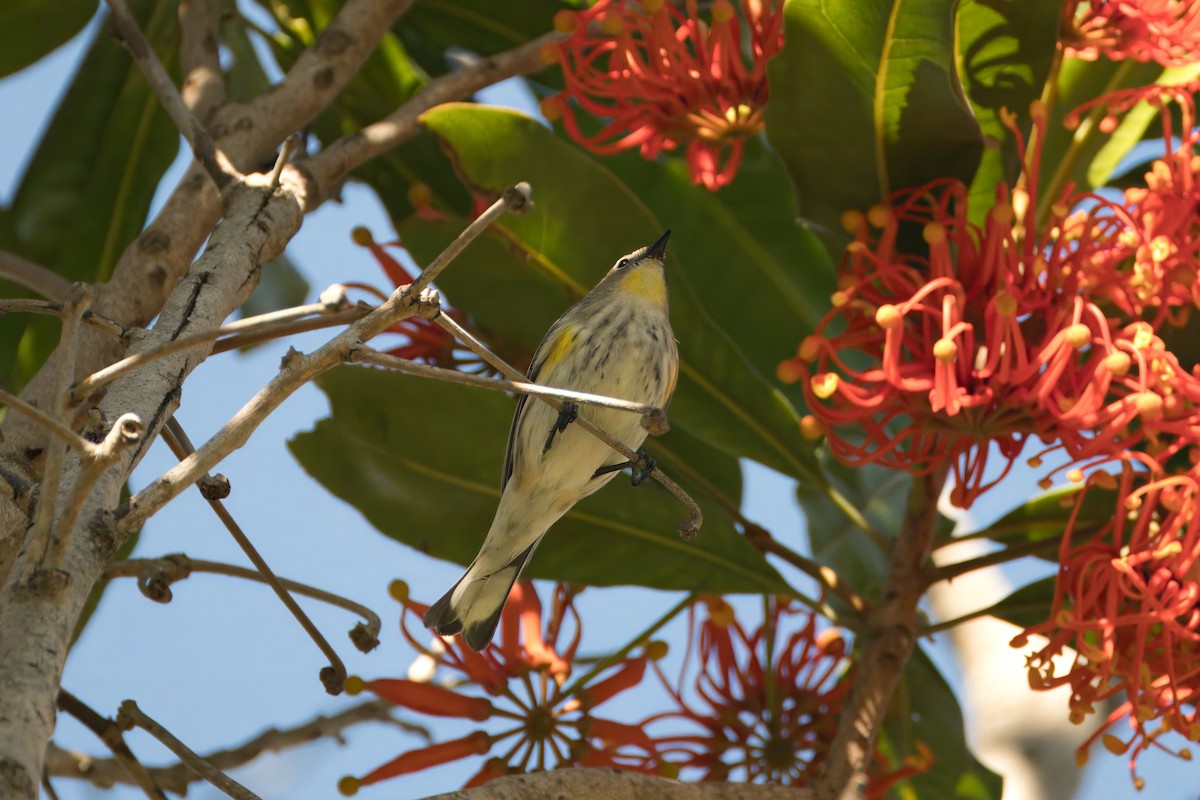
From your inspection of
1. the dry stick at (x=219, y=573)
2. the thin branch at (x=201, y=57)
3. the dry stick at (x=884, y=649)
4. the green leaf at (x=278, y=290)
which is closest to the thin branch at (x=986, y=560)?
the dry stick at (x=884, y=649)

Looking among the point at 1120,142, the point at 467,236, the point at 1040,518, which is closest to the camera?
the point at 467,236

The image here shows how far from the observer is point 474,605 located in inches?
97.3

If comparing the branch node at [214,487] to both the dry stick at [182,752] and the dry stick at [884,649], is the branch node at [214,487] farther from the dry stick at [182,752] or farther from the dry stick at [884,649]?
the dry stick at [884,649]

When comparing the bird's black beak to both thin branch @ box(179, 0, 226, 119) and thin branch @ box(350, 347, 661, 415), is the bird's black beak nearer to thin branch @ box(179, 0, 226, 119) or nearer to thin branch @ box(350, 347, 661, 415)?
thin branch @ box(179, 0, 226, 119)

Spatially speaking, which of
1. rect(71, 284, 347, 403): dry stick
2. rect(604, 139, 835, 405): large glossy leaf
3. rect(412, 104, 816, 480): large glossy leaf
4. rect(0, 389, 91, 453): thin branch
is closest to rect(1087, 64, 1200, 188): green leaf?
rect(604, 139, 835, 405): large glossy leaf

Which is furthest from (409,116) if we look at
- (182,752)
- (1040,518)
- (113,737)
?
(1040,518)

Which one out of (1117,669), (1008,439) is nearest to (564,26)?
(1008,439)

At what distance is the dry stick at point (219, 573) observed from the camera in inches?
64.5

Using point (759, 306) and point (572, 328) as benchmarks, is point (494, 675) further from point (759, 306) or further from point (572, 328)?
point (759, 306)

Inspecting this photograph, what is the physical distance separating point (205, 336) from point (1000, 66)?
1696 millimetres

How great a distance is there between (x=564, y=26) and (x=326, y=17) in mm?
777

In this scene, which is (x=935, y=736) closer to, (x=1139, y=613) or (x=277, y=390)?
(x=1139, y=613)

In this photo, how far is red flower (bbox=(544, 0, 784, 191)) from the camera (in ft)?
7.89

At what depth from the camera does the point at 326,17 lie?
9.86 ft
